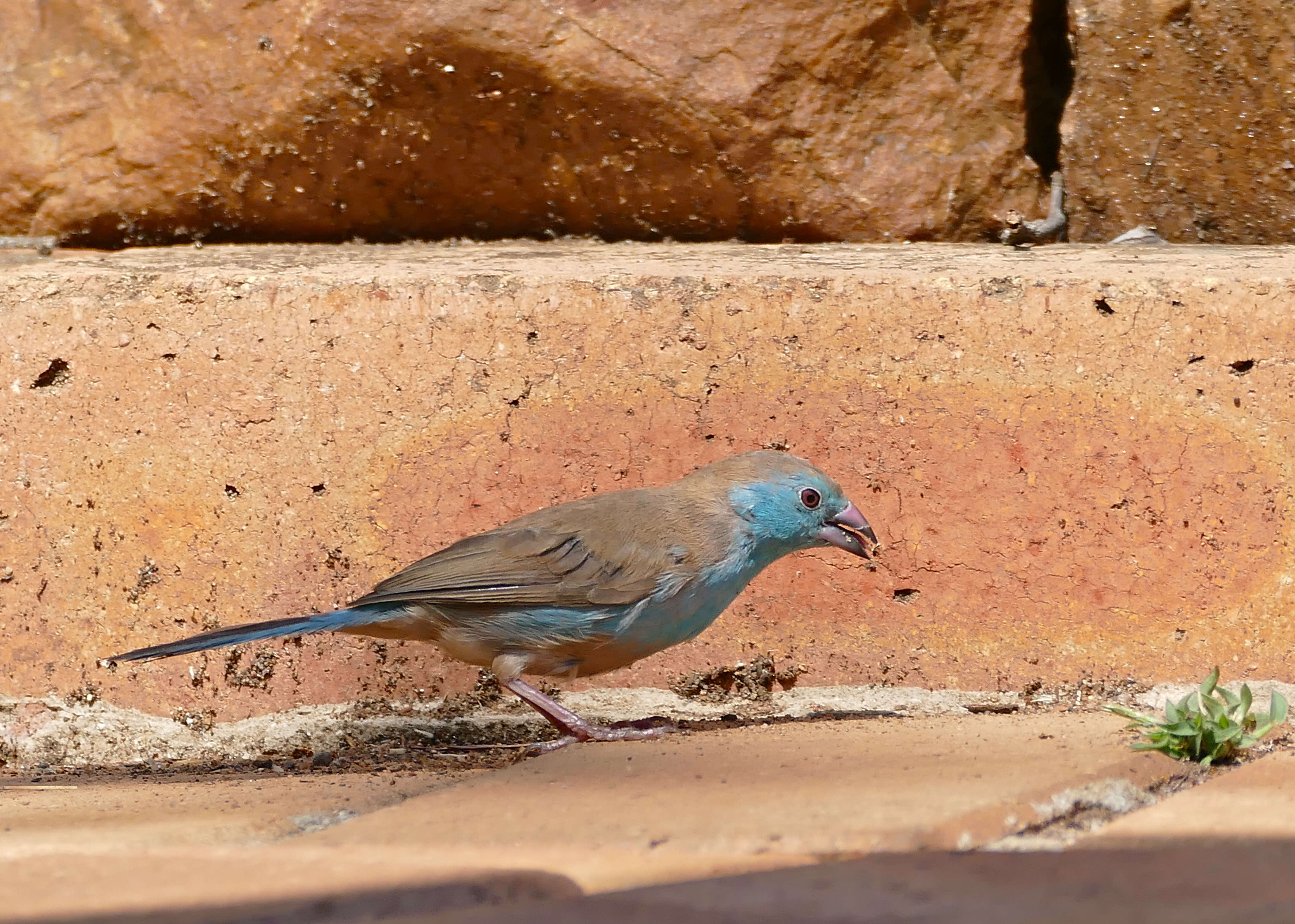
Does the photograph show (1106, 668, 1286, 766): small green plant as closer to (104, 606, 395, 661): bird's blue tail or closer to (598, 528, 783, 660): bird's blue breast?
(598, 528, 783, 660): bird's blue breast

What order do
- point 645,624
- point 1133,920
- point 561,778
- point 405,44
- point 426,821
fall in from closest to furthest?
point 1133,920 → point 426,821 → point 561,778 → point 645,624 → point 405,44

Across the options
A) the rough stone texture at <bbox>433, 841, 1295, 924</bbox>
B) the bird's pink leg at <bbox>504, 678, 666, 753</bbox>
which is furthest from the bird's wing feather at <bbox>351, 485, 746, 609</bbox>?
the rough stone texture at <bbox>433, 841, 1295, 924</bbox>

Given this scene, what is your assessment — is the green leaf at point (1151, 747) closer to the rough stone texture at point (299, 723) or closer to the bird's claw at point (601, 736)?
the rough stone texture at point (299, 723)

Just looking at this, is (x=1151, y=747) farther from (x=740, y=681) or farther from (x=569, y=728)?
(x=569, y=728)

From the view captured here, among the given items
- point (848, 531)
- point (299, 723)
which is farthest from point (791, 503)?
point (299, 723)

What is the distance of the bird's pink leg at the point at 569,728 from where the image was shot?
3.46 m

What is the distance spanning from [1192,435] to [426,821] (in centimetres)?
244

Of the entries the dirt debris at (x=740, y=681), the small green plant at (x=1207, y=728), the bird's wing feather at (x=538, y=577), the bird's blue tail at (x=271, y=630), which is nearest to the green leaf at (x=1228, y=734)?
the small green plant at (x=1207, y=728)

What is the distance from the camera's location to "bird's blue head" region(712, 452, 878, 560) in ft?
11.9

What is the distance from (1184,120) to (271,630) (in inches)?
128

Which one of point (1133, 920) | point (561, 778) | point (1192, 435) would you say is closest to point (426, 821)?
point (561, 778)

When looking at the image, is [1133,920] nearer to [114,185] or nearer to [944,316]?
[944,316]

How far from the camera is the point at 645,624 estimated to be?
355 centimetres

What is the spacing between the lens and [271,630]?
3438 millimetres
